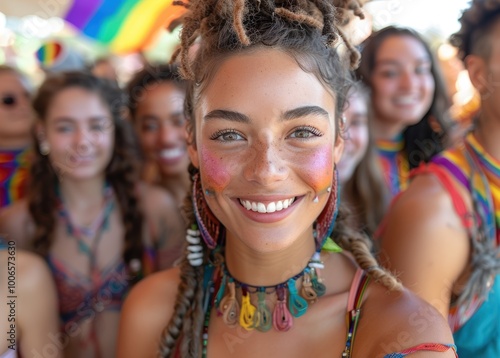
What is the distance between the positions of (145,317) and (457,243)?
3.46ft

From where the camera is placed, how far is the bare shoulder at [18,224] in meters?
2.79

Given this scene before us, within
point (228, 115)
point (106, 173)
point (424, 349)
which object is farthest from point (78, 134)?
point (424, 349)

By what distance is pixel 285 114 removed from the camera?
1.42m

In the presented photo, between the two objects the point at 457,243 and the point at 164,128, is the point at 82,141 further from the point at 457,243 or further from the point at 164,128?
the point at 457,243

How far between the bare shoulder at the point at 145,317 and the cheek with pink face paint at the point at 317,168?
0.58 metres

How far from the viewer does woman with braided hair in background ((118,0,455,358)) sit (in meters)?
1.42

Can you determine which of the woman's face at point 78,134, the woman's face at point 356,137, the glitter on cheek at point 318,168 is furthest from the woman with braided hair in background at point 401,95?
the glitter on cheek at point 318,168

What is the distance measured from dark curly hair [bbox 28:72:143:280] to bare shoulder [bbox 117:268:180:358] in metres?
1.09

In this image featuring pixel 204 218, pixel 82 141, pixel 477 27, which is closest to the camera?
pixel 204 218

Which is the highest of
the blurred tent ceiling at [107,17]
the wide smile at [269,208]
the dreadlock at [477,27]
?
the blurred tent ceiling at [107,17]

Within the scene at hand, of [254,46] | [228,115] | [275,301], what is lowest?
[275,301]

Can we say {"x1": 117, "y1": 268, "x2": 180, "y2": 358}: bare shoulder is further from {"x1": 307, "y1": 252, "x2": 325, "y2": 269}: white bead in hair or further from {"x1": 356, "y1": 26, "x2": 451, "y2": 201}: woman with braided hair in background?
{"x1": 356, "y1": 26, "x2": 451, "y2": 201}: woman with braided hair in background

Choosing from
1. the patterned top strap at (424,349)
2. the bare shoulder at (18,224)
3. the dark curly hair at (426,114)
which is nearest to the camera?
the patterned top strap at (424,349)

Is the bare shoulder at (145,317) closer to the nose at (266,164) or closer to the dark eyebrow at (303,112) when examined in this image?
the nose at (266,164)
